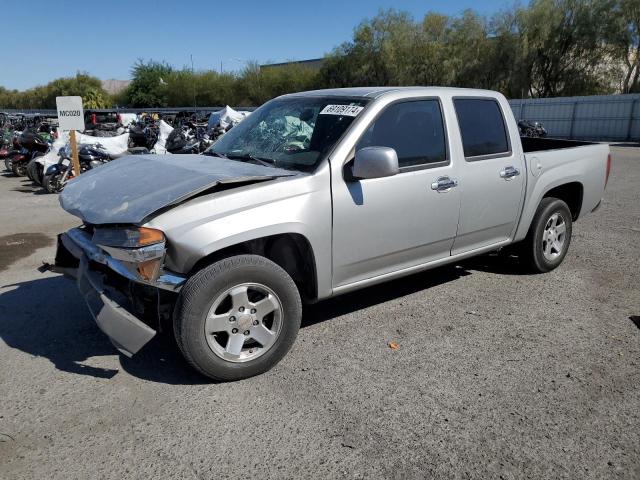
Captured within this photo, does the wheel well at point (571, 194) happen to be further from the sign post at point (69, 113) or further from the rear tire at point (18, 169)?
the rear tire at point (18, 169)

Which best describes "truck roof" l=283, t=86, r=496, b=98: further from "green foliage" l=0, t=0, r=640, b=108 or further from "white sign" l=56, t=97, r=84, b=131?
"green foliage" l=0, t=0, r=640, b=108

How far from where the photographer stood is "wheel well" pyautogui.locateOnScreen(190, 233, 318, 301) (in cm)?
353

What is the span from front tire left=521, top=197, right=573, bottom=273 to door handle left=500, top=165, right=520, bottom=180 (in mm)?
691

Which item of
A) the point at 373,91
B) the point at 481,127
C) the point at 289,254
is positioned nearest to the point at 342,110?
the point at 373,91

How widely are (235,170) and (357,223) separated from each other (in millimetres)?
932

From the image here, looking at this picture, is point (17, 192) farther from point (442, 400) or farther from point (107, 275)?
point (442, 400)

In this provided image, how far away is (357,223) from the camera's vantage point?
3795 mm

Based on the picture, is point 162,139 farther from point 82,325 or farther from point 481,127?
point 481,127

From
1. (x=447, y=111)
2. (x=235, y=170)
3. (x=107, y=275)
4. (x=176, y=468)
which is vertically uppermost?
(x=447, y=111)

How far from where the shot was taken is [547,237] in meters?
5.52

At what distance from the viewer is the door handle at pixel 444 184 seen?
4199 millimetres

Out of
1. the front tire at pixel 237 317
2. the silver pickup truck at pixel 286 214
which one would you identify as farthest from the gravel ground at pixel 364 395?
the silver pickup truck at pixel 286 214

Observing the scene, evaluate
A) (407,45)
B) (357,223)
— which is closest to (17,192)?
(357,223)

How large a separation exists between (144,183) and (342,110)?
155cm
